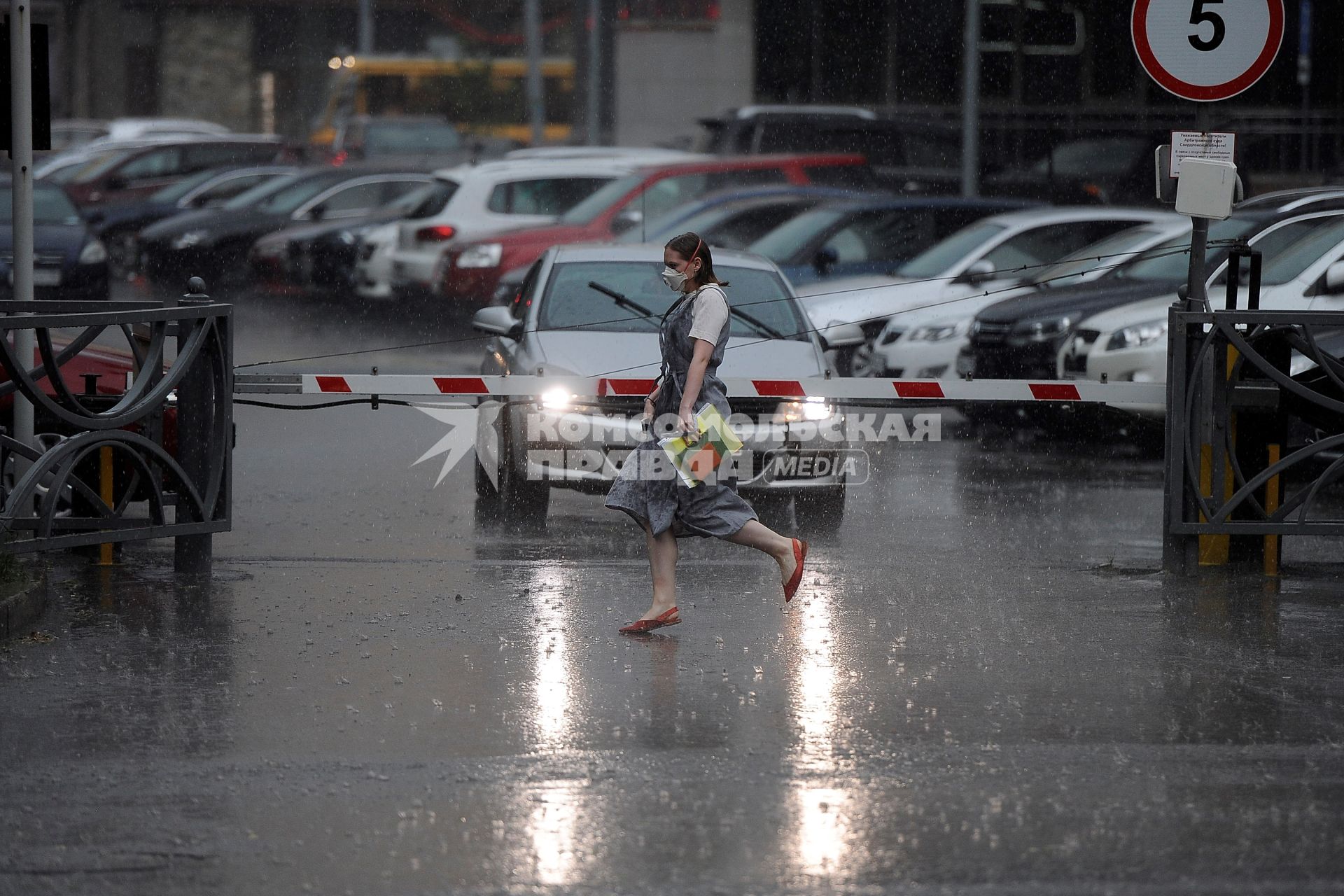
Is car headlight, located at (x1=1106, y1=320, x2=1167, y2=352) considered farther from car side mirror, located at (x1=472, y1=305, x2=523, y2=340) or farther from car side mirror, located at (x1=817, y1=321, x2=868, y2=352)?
car side mirror, located at (x1=472, y1=305, x2=523, y2=340)

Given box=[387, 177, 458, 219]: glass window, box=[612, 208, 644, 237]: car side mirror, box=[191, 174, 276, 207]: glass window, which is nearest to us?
box=[612, 208, 644, 237]: car side mirror

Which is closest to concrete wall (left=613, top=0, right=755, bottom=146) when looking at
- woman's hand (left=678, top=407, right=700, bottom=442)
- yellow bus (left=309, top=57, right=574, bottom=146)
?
yellow bus (left=309, top=57, right=574, bottom=146)

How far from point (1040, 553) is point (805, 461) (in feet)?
4.22

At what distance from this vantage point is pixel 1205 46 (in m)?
9.05

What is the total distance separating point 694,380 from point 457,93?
3597 cm

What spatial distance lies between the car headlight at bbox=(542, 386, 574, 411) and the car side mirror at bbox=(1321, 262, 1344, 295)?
223 inches

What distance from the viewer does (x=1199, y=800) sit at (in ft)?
17.9

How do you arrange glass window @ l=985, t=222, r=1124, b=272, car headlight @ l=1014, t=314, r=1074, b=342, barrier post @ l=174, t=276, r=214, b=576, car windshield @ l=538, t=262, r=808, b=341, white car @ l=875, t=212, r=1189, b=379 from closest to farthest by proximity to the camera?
barrier post @ l=174, t=276, r=214, b=576 < car windshield @ l=538, t=262, r=808, b=341 < car headlight @ l=1014, t=314, r=1074, b=342 < white car @ l=875, t=212, r=1189, b=379 < glass window @ l=985, t=222, r=1124, b=272

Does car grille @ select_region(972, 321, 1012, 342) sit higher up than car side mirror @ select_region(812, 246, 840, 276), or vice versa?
car side mirror @ select_region(812, 246, 840, 276)

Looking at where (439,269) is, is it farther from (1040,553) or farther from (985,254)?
(1040,553)

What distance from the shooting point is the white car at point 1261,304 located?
13047mm

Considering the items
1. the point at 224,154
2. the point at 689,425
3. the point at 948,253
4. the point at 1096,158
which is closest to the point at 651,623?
the point at 689,425

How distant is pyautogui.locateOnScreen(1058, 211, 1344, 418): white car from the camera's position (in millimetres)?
13047

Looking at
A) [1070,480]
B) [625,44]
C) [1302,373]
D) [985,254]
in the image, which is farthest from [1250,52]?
[625,44]
